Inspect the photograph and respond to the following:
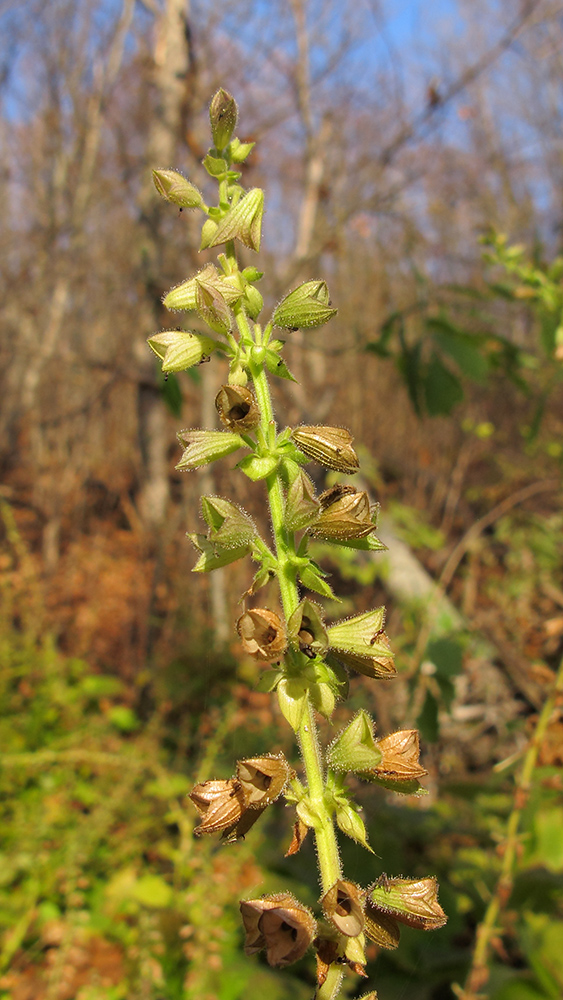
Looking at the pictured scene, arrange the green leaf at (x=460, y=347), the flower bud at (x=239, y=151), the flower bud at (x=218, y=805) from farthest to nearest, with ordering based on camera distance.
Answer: the green leaf at (x=460, y=347)
the flower bud at (x=239, y=151)
the flower bud at (x=218, y=805)

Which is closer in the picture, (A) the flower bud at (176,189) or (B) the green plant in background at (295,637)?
(B) the green plant in background at (295,637)

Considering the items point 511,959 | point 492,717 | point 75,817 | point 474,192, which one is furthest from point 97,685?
point 474,192

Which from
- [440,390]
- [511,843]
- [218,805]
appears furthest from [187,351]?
[440,390]

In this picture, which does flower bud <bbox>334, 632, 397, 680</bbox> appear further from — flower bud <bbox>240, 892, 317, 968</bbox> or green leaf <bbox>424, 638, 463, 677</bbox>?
green leaf <bbox>424, 638, 463, 677</bbox>

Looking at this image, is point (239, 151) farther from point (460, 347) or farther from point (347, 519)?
point (460, 347)

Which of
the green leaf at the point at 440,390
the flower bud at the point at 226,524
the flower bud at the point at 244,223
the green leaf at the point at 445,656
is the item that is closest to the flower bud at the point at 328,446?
the flower bud at the point at 226,524

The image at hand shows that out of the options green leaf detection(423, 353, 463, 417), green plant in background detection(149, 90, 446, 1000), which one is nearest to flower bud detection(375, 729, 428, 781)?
green plant in background detection(149, 90, 446, 1000)

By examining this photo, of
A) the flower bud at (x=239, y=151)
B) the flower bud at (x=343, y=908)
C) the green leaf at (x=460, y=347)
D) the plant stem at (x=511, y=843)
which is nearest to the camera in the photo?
the flower bud at (x=343, y=908)

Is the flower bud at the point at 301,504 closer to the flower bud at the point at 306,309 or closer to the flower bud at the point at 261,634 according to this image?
the flower bud at the point at 261,634
